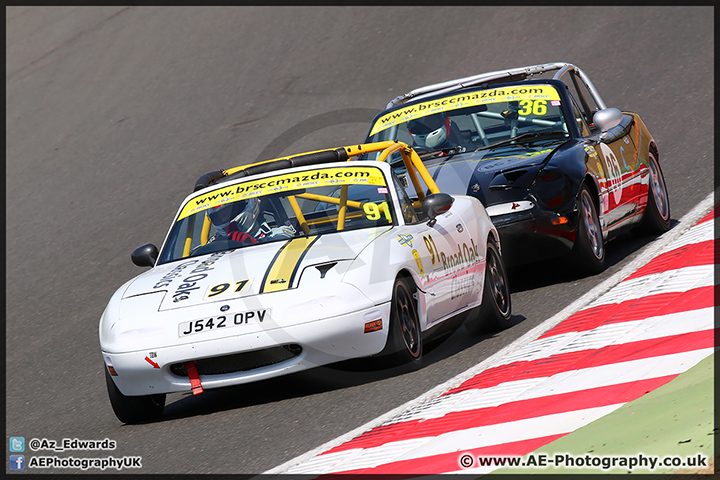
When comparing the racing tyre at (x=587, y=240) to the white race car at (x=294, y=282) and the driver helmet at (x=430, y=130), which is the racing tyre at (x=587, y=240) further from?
the driver helmet at (x=430, y=130)

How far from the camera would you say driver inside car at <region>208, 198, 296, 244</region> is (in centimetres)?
686

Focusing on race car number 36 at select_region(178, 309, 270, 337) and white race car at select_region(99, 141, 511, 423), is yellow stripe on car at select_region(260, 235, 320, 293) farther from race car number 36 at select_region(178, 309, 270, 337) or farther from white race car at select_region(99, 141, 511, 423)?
race car number 36 at select_region(178, 309, 270, 337)

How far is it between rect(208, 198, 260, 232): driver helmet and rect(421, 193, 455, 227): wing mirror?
45.3 inches

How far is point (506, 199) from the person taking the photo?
27.0ft

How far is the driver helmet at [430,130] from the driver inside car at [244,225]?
277 centimetres

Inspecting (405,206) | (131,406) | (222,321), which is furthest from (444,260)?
(131,406)

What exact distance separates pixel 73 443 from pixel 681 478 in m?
3.52

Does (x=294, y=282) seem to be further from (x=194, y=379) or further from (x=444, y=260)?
(x=444, y=260)

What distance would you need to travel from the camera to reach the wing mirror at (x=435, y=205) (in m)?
6.85

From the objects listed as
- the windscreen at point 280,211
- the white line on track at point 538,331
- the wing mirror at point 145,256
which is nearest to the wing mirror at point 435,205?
the windscreen at point 280,211

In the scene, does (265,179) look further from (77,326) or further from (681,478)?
(681,478)

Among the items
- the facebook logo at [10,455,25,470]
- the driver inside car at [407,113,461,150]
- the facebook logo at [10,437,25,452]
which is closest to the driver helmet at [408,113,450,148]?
the driver inside car at [407,113,461,150]

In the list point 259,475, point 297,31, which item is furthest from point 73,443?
point 297,31

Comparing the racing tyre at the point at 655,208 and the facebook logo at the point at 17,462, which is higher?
the facebook logo at the point at 17,462
